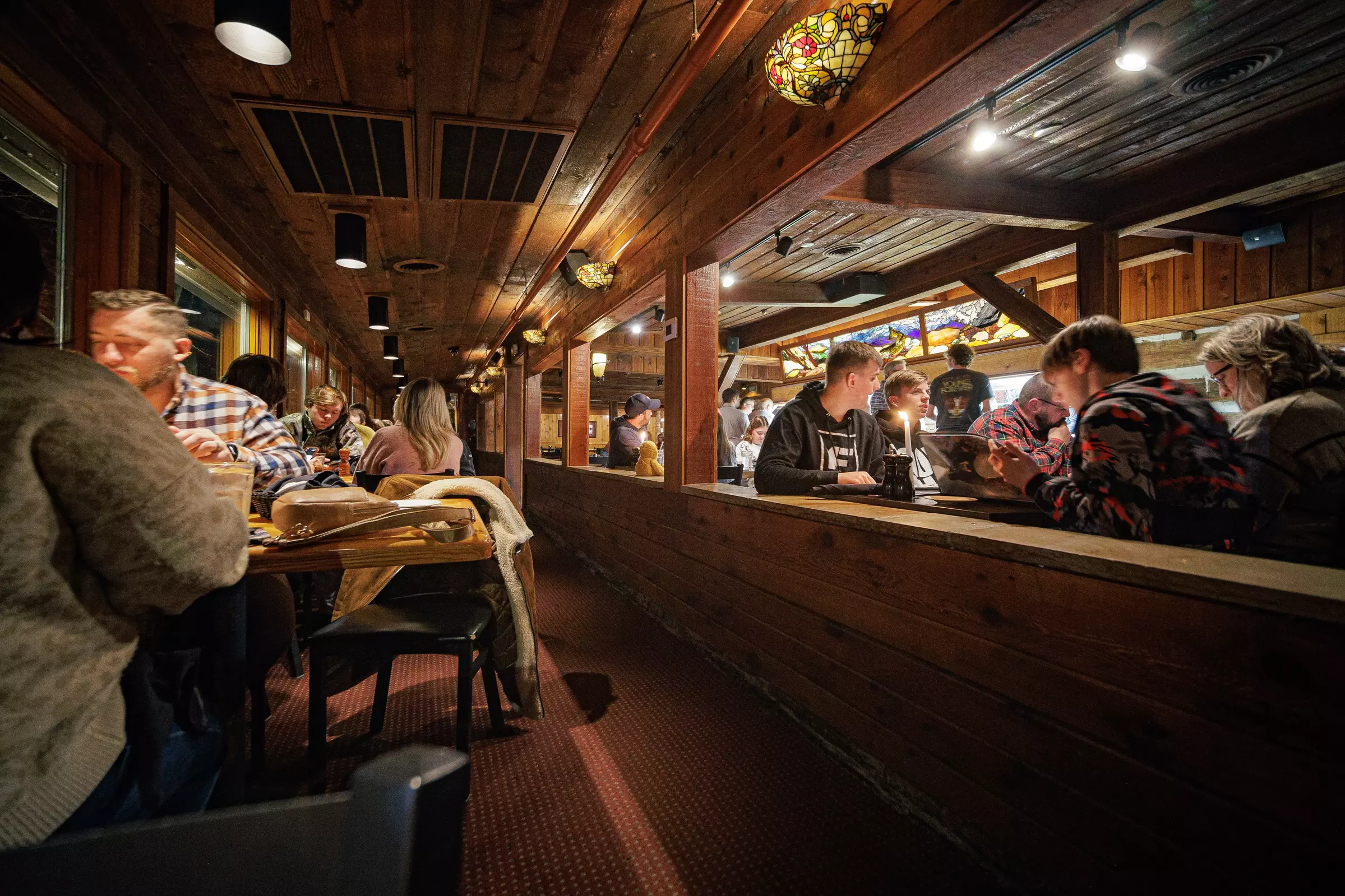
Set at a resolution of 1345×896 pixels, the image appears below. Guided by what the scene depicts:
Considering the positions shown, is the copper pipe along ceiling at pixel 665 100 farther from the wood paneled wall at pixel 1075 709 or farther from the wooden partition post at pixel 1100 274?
the wooden partition post at pixel 1100 274

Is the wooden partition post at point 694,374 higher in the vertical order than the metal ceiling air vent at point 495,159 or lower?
lower

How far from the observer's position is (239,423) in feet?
8.05

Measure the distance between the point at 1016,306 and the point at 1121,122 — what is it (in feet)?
5.22

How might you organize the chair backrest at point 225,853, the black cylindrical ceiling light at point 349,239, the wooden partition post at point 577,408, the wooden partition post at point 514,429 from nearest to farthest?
the chair backrest at point 225,853
the black cylindrical ceiling light at point 349,239
the wooden partition post at point 577,408
the wooden partition post at point 514,429

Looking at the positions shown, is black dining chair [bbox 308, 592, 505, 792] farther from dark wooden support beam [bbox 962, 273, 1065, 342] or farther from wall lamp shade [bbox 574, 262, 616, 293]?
dark wooden support beam [bbox 962, 273, 1065, 342]

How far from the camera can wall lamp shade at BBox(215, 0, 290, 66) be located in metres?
2.12

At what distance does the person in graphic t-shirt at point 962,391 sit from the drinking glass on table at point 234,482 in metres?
4.98

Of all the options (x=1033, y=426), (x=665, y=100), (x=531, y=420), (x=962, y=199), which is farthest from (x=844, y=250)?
(x=531, y=420)

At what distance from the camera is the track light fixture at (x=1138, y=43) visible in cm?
234

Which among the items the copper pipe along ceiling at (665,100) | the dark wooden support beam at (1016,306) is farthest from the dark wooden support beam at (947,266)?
the copper pipe along ceiling at (665,100)

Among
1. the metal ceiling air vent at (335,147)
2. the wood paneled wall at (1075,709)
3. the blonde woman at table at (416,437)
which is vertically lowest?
the wood paneled wall at (1075,709)

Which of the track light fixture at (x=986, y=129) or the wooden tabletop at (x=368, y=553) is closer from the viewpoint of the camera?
the wooden tabletop at (x=368, y=553)

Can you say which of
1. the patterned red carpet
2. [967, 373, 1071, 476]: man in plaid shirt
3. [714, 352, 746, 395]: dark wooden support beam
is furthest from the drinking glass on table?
[714, 352, 746, 395]: dark wooden support beam

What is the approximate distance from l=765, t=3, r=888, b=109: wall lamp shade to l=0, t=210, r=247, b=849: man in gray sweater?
2.21 meters
